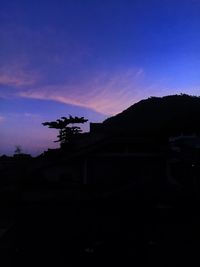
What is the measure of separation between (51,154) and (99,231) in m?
3.94

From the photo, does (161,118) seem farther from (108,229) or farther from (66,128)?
(108,229)

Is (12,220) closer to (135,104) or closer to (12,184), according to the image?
(12,184)

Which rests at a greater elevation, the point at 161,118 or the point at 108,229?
the point at 161,118

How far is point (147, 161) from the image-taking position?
1527 cm

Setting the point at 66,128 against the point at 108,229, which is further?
the point at 66,128

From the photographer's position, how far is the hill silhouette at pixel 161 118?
68.9 ft

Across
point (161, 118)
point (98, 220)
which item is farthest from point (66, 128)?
point (98, 220)

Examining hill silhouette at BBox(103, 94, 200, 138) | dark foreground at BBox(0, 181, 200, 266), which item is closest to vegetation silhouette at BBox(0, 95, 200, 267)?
dark foreground at BBox(0, 181, 200, 266)

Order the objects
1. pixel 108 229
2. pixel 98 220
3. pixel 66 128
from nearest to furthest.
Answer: pixel 108 229
pixel 98 220
pixel 66 128

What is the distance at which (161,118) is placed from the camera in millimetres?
26250

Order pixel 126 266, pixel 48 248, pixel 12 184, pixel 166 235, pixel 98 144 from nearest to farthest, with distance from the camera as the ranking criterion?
pixel 126 266
pixel 48 248
pixel 166 235
pixel 12 184
pixel 98 144

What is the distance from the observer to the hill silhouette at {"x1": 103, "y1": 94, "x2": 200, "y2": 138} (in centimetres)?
2102

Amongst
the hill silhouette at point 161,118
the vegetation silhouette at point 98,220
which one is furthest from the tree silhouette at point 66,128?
the vegetation silhouette at point 98,220

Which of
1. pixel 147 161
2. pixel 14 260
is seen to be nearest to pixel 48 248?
pixel 14 260
